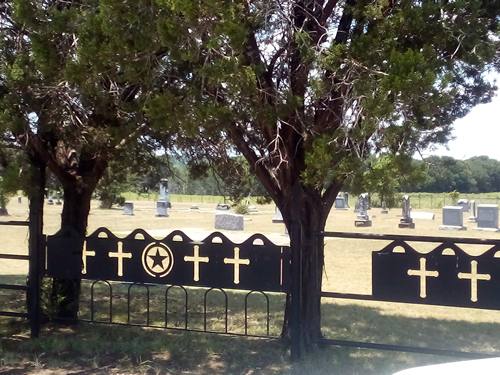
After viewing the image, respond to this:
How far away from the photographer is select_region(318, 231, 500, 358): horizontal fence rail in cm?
501

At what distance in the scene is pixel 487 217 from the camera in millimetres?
26859

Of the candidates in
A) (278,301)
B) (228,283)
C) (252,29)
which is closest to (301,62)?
(252,29)

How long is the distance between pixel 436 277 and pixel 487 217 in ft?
77.3

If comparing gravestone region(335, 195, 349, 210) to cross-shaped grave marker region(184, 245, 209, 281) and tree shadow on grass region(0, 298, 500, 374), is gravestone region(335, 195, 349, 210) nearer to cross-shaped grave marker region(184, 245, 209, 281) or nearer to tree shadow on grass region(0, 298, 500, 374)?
tree shadow on grass region(0, 298, 500, 374)

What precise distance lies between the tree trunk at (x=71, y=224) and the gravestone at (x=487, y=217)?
75.1 ft

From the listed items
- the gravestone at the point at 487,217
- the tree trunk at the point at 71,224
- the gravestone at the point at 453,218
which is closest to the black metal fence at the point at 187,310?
the tree trunk at the point at 71,224

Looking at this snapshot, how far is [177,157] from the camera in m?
8.27

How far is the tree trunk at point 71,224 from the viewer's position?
6.95 metres

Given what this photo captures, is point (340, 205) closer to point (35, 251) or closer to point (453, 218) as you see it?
point (453, 218)

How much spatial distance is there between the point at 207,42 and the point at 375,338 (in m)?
4.20

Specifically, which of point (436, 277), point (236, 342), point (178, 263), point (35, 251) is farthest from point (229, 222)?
point (436, 277)

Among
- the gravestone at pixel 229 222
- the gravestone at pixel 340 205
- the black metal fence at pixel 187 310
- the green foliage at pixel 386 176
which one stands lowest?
the black metal fence at pixel 187 310

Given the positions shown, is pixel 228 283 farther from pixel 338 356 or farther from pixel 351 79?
pixel 351 79

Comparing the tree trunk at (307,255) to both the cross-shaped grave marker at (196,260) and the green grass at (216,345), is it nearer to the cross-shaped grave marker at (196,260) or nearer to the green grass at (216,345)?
the green grass at (216,345)
